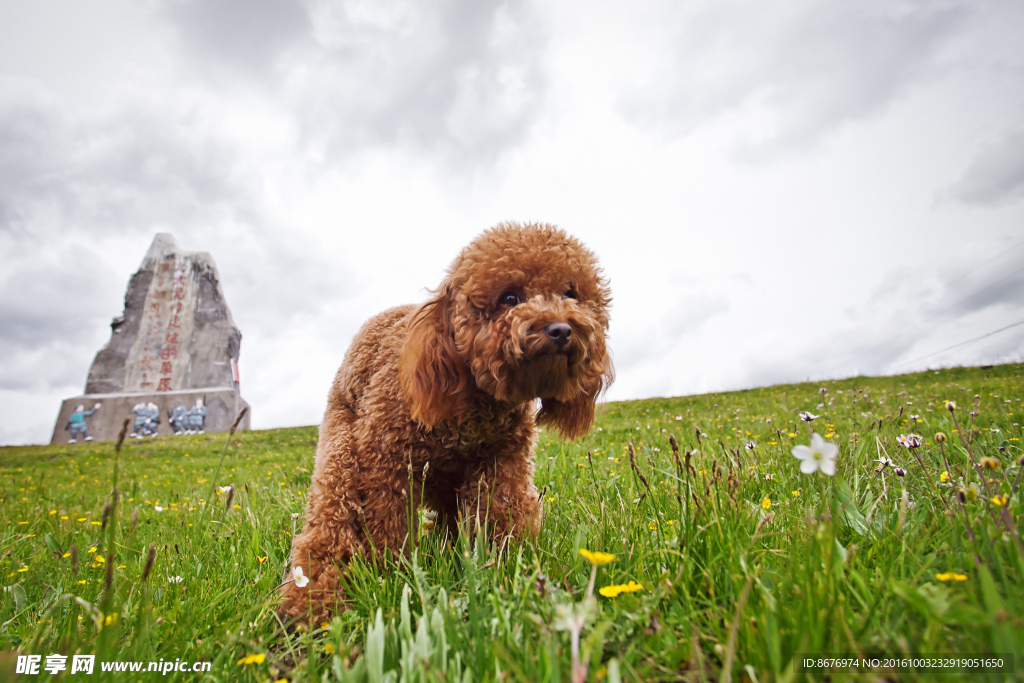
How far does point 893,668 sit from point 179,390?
25.3 meters

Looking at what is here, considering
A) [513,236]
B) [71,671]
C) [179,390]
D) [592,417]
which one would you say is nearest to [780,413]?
[592,417]

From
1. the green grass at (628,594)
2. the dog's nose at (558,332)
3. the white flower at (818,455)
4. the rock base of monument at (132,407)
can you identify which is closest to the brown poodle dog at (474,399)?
the dog's nose at (558,332)

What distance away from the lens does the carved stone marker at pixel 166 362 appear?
67.8 ft

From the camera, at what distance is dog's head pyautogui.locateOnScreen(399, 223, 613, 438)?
7.89ft

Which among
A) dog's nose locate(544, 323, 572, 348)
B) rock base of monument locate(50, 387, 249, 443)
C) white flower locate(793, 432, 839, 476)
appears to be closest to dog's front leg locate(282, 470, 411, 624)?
dog's nose locate(544, 323, 572, 348)

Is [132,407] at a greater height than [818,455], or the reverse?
[132,407]

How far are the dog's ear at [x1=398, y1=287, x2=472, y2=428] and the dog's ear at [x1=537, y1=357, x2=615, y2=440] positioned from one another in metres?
0.55

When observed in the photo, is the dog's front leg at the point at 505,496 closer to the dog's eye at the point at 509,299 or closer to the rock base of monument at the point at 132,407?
the dog's eye at the point at 509,299

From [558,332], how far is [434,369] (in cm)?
74

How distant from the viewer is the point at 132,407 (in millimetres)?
20922

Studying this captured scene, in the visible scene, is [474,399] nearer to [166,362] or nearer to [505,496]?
[505,496]

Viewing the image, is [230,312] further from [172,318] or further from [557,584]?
[557,584]

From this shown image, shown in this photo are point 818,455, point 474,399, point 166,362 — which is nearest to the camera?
point 818,455

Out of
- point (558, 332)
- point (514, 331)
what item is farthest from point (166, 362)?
point (558, 332)
